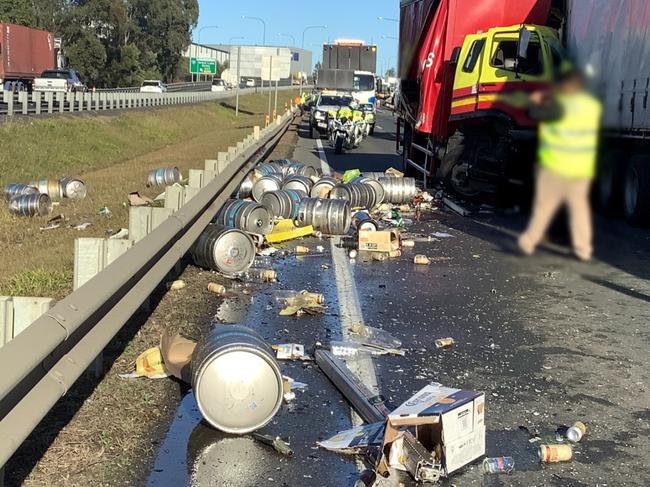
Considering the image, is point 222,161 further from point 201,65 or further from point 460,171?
point 201,65

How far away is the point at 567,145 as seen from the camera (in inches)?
50.6

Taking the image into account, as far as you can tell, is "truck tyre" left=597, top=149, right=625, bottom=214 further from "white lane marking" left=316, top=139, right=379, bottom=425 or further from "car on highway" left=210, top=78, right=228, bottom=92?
"car on highway" left=210, top=78, right=228, bottom=92

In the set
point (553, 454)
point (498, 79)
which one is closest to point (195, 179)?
point (553, 454)

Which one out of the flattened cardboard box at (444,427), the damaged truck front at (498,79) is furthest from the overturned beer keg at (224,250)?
the damaged truck front at (498,79)

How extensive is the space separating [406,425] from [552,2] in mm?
2322

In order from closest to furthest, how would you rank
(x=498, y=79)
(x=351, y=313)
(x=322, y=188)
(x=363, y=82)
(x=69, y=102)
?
1. (x=498, y=79)
2. (x=351, y=313)
3. (x=322, y=188)
4. (x=69, y=102)
5. (x=363, y=82)

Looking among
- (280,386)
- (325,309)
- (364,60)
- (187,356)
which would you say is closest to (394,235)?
(325,309)

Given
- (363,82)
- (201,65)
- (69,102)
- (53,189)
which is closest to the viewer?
(53,189)

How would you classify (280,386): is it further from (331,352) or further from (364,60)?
(364,60)

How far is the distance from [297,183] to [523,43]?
11510 mm

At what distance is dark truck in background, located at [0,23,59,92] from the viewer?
1850 inches

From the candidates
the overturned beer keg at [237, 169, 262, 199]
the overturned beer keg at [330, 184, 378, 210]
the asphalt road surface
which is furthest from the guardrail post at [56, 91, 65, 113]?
the asphalt road surface

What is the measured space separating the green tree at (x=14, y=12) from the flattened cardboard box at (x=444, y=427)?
75.6 meters

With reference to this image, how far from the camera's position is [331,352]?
6094 millimetres
